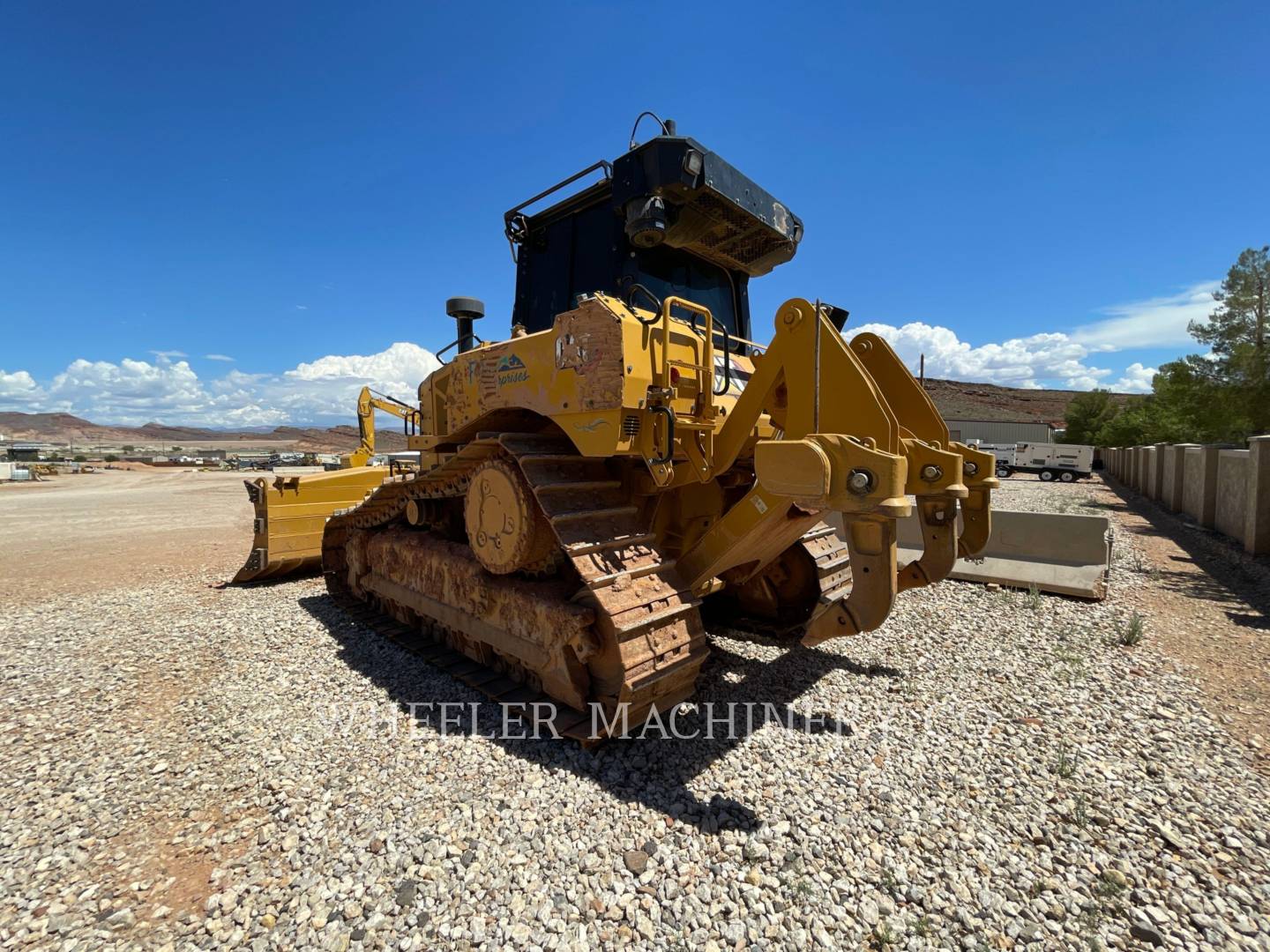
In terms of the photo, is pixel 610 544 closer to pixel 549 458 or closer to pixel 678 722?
pixel 549 458

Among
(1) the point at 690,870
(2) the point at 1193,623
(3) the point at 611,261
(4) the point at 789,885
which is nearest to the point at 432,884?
(1) the point at 690,870

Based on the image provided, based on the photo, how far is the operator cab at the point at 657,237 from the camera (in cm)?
404

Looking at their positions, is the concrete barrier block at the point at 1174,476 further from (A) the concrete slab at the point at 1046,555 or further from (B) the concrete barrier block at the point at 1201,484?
(A) the concrete slab at the point at 1046,555

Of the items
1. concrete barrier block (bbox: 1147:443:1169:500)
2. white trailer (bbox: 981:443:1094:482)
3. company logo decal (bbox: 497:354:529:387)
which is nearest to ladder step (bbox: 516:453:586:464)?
company logo decal (bbox: 497:354:529:387)

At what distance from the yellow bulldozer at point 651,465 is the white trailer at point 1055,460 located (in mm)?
29272

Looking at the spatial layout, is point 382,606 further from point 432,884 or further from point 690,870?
point 690,870

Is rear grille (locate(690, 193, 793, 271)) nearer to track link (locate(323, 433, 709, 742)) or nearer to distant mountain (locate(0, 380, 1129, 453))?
track link (locate(323, 433, 709, 742))

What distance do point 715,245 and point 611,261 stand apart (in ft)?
2.87

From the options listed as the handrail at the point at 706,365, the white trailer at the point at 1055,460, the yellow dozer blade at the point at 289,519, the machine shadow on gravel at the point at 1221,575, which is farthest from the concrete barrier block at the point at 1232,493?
the white trailer at the point at 1055,460

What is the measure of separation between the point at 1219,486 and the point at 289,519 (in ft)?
53.9

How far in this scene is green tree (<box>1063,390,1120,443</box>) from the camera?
164 ft

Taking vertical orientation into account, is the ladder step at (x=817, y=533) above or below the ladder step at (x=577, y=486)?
below

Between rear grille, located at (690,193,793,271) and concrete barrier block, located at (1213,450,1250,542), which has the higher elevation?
rear grille, located at (690,193,793,271)

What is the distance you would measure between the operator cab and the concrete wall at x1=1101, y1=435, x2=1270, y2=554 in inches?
359
